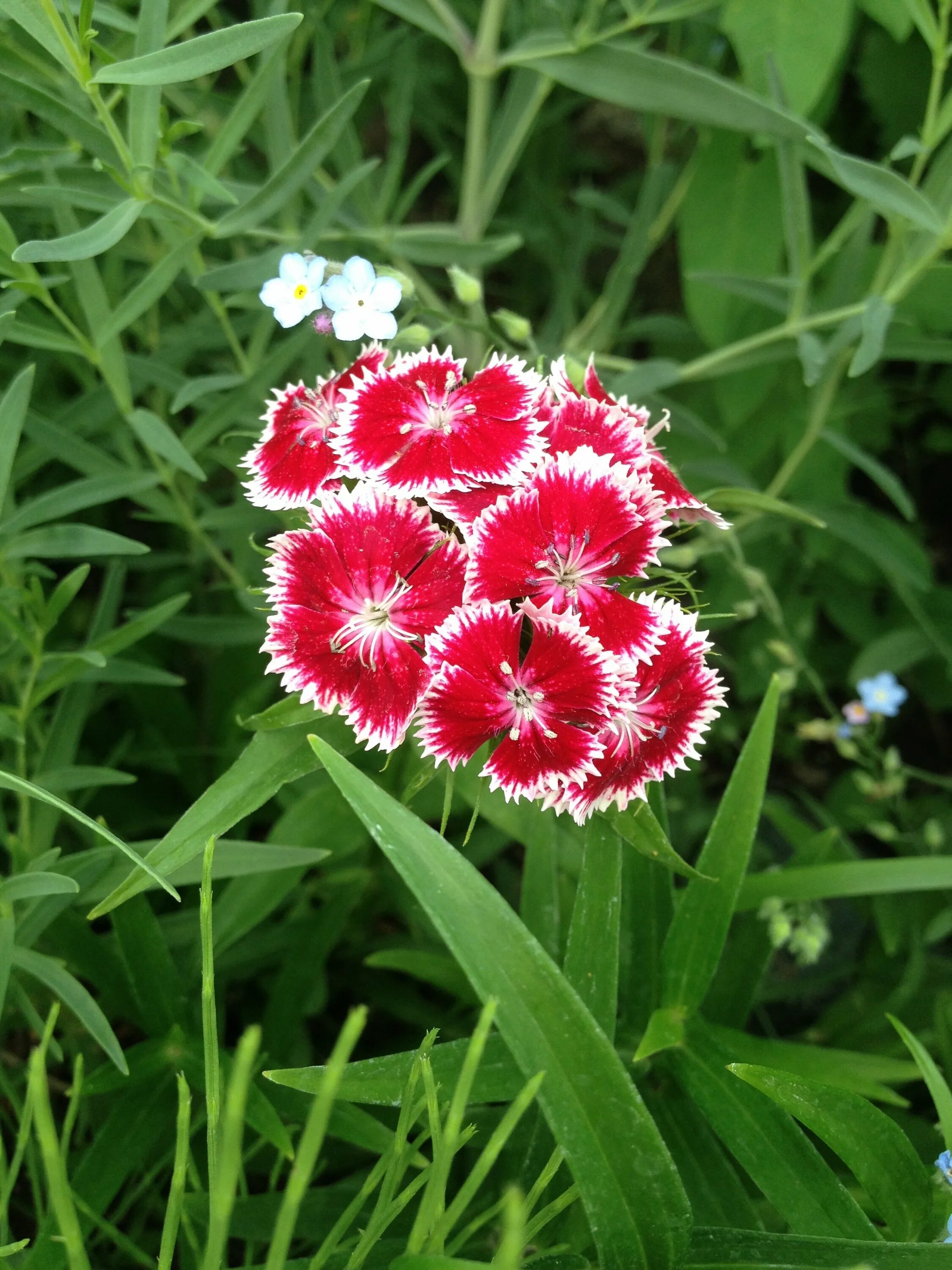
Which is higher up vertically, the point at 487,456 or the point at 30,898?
the point at 487,456

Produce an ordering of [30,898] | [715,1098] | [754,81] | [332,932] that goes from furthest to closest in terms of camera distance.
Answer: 1. [754,81]
2. [332,932]
3. [30,898]
4. [715,1098]

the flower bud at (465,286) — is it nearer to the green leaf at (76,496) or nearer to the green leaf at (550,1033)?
the green leaf at (76,496)

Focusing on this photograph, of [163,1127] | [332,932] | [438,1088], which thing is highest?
[332,932]

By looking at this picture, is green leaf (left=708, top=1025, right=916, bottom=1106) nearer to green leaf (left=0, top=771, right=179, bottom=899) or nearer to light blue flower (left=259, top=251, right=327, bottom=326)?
green leaf (left=0, top=771, right=179, bottom=899)

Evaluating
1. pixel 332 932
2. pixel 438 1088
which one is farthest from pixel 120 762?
pixel 438 1088

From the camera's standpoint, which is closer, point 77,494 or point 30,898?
point 30,898

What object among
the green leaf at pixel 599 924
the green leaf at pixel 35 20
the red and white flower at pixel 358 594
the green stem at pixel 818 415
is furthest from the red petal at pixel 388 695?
the green stem at pixel 818 415

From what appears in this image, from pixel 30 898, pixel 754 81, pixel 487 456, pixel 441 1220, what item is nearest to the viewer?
pixel 441 1220

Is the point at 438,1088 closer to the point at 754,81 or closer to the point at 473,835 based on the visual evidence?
the point at 473,835
